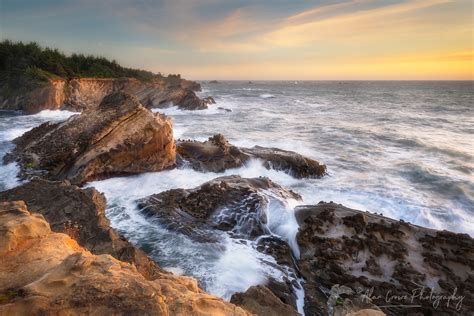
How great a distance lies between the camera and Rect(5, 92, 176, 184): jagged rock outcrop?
11.2 meters

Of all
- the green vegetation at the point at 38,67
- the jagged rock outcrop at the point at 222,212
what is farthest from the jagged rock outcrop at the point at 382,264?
the green vegetation at the point at 38,67

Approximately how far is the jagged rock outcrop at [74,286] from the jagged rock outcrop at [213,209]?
4095 mm

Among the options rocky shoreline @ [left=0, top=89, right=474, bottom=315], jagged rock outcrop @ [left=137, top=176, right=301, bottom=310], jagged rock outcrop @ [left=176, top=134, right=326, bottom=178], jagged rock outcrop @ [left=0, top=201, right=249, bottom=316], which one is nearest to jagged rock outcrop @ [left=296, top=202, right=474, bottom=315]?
rocky shoreline @ [left=0, top=89, right=474, bottom=315]

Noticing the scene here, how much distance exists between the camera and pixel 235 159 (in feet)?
42.6

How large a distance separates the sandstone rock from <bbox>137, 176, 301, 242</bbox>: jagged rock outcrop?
2590 mm

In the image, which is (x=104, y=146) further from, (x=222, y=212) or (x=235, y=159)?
(x=222, y=212)

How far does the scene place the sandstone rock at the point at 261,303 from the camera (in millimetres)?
4898

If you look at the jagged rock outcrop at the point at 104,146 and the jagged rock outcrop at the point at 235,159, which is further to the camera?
the jagged rock outcrop at the point at 235,159

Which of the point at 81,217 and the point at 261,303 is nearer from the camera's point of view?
the point at 261,303

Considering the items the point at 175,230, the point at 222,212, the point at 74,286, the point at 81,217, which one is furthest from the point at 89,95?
the point at 74,286

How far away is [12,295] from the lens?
2.92m

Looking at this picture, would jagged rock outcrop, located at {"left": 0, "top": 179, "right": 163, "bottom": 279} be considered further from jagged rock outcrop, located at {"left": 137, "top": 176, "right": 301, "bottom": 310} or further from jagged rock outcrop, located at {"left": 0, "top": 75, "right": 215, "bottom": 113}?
jagged rock outcrop, located at {"left": 0, "top": 75, "right": 215, "bottom": 113}

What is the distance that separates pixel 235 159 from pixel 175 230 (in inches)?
214

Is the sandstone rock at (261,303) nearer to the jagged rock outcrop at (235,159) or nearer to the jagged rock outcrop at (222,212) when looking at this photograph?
the jagged rock outcrop at (222,212)
